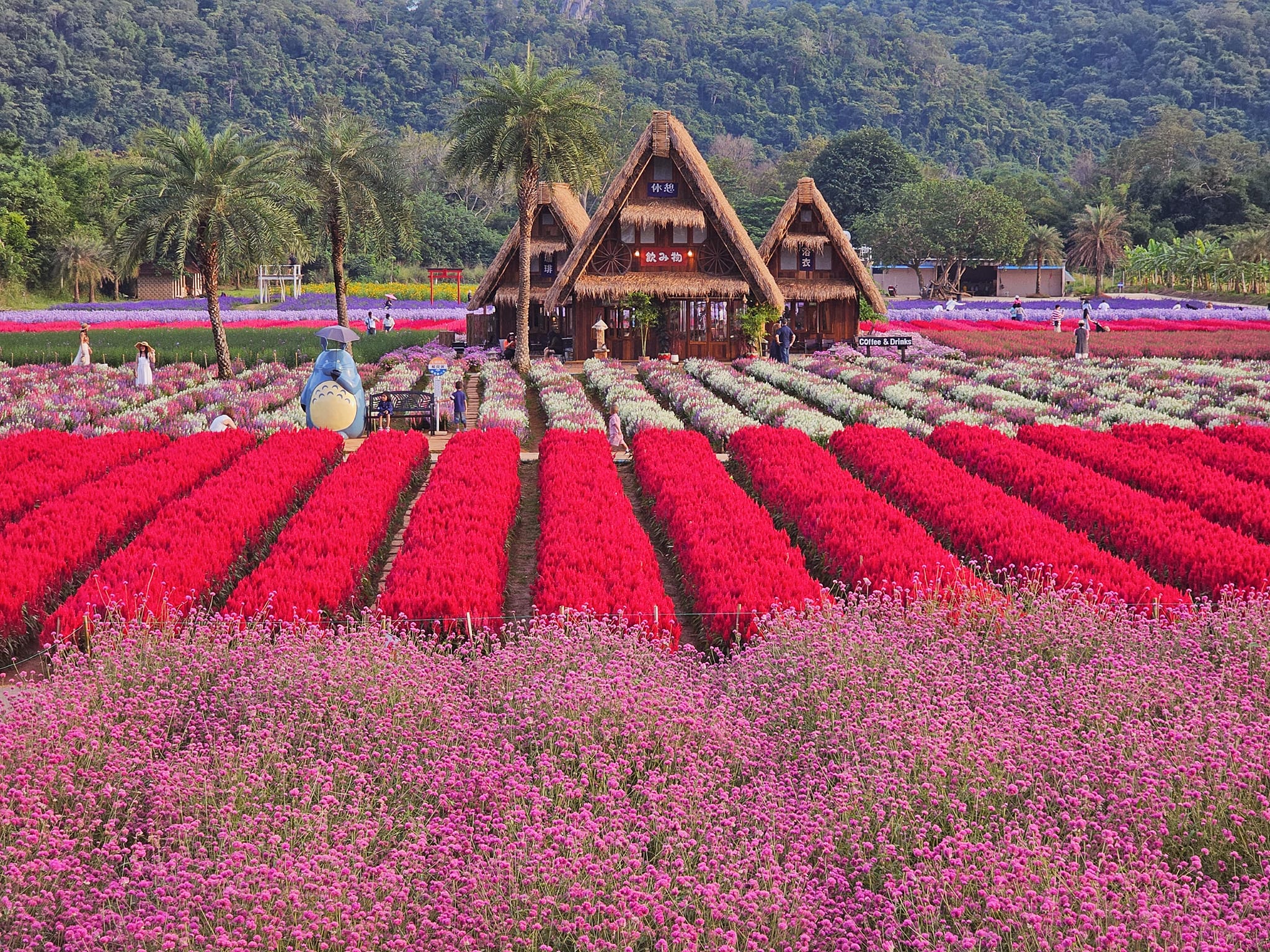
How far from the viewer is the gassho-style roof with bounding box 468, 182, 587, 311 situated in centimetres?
4397

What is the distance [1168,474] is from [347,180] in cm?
3137

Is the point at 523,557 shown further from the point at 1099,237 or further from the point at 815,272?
the point at 1099,237

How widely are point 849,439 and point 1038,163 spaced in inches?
6325

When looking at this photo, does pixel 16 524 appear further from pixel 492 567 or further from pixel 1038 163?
pixel 1038 163

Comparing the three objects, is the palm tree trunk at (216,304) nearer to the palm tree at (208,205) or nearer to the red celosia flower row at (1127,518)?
the palm tree at (208,205)

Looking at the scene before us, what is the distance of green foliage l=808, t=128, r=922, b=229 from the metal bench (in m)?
86.5

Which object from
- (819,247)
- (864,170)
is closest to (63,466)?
(819,247)

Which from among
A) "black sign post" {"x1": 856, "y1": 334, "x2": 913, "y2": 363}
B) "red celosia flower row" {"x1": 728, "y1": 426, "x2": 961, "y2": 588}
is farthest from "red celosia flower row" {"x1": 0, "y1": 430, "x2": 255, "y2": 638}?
"black sign post" {"x1": 856, "y1": 334, "x2": 913, "y2": 363}

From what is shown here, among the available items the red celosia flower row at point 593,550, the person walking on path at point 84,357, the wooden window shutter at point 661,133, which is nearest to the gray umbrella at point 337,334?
the red celosia flower row at point 593,550

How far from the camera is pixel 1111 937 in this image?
467 centimetres

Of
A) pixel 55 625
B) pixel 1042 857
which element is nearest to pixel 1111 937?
pixel 1042 857

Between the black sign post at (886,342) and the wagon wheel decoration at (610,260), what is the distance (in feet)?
26.0

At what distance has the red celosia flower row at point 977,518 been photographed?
34.7 feet

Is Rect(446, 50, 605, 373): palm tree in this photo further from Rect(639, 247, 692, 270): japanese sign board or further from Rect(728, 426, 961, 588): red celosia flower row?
Rect(728, 426, 961, 588): red celosia flower row
